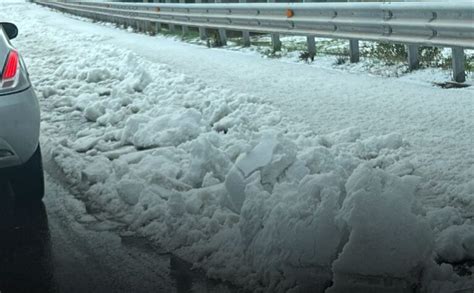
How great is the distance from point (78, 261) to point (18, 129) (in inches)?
52.3

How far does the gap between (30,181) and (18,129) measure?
55 cm

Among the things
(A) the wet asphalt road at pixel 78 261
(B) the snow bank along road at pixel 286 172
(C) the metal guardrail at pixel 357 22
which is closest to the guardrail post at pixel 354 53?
(C) the metal guardrail at pixel 357 22

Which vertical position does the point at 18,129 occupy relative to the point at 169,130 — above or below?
above

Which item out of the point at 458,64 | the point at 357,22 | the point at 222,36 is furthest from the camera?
the point at 222,36

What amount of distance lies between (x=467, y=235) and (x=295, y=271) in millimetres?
1051

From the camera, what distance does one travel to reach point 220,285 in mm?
3475

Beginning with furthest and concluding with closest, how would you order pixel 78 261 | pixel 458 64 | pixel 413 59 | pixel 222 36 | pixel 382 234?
pixel 222 36
pixel 413 59
pixel 458 64
pixel 78 261
pixel 382 234

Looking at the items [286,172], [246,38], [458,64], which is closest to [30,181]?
[286,172]

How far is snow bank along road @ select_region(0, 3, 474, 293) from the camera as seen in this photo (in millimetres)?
3488

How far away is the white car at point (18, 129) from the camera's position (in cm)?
464

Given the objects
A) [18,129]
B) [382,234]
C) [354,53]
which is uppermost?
[18,129]

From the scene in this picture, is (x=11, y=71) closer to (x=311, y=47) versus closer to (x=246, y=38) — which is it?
(x=311, y=47)

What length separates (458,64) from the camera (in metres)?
7.70

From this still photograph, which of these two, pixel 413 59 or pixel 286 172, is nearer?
pixel 286 172
